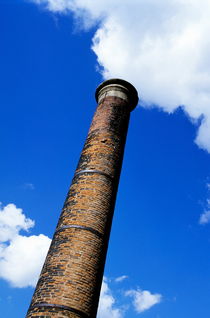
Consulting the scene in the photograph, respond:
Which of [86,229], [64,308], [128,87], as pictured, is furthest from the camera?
[128,87]

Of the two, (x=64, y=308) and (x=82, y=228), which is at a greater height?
(x=82, y=228)

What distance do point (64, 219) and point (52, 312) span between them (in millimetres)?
1716

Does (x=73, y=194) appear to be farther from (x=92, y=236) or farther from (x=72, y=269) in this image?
(x=72, y=269)

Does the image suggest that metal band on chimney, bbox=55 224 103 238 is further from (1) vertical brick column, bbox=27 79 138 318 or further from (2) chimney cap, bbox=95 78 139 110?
(2) chimney cap, bbox=95 78 139 110

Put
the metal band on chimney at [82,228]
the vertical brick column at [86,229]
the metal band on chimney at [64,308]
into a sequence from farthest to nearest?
the metal band on chimney at [82,228] < the vertical brick column at [86,229] < the metal band on chimney at [64,308]

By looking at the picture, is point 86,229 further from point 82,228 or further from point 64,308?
point 64,308

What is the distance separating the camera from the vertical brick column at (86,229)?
4871 mm

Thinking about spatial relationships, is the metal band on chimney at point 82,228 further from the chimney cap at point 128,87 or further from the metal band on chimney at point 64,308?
the chimney cap at point 128,87

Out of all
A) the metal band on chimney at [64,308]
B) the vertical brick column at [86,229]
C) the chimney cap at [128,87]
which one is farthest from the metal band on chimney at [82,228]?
the chimney cap at [128,87]

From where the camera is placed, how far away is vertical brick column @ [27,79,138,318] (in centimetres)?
487

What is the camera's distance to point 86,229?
562 cm

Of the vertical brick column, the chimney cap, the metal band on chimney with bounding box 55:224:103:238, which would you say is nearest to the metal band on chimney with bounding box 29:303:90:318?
the vertical brick column

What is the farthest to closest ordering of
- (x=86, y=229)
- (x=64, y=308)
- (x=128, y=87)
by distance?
(x=128, y=87) → (x=86, y=229) → (x=64, y=308)

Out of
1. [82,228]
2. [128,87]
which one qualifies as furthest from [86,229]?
[128,87]
